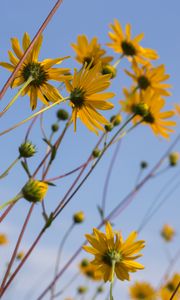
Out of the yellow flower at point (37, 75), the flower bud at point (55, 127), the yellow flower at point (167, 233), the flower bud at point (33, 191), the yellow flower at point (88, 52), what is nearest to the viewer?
the flower bud at point (33, 191)

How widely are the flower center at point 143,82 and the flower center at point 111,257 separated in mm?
1133

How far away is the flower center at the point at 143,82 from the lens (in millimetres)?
2225

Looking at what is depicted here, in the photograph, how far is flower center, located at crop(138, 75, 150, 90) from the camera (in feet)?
7.30

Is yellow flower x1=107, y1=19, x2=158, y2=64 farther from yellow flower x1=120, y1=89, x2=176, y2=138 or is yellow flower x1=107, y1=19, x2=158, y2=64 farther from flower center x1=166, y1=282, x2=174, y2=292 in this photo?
flower center x1=166, y1=282, x2=174, y2=292

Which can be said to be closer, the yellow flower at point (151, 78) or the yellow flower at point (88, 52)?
the yellow flower at point (88, 52)

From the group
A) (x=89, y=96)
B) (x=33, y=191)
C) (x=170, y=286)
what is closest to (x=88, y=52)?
(x=89, y=96)

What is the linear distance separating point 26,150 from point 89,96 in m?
0.23

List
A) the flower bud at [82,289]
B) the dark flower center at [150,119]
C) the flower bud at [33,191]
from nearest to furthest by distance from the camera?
the flower bud at [33,191] < the dark flower center at [150,119] < the flower bud at [82,289]

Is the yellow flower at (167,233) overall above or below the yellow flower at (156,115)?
above

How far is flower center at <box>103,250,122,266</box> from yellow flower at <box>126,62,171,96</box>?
1.09m

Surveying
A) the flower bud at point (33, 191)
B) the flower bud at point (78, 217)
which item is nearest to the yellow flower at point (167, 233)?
the flower bud at point (78, 217)

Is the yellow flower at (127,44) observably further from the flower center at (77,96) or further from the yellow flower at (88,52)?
the flower center at (77,96)

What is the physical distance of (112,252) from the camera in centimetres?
131

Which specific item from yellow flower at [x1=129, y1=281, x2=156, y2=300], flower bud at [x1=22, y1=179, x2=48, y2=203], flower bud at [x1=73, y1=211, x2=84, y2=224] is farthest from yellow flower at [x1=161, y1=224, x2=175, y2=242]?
flower bud at [x1=22, y1=179, x2=48, y2=203]
